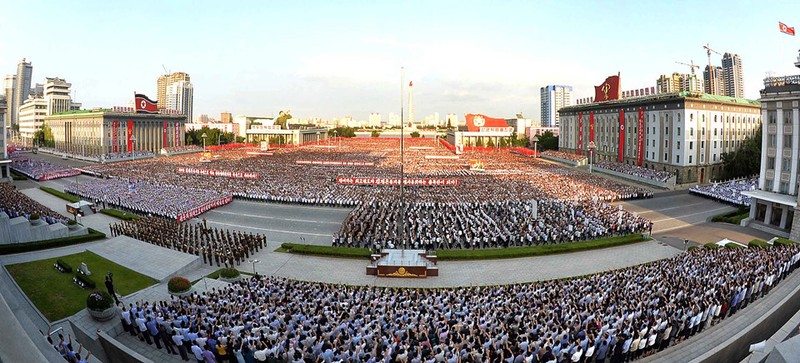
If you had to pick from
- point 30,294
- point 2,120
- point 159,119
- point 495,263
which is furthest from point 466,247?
point 159,119

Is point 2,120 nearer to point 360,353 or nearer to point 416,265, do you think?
point 416,265

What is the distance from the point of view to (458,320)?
12.6 m

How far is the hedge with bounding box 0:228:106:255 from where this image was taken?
68.1 ft

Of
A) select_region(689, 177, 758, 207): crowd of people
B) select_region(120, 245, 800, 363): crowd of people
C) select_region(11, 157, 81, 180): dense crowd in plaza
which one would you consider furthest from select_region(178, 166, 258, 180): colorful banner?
select_region(689, 177, 758, 207): crowd of people

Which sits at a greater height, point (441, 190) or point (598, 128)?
point (598, 128)

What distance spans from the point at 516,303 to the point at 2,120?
200ft

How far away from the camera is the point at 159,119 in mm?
94750

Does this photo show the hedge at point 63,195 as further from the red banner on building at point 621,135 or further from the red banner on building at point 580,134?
the red banner on building at point 580,134

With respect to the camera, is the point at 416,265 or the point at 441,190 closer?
the point at 416,265

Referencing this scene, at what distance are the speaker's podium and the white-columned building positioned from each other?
21.2m

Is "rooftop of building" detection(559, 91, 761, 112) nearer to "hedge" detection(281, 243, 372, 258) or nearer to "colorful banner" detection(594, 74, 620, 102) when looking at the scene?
"colorful banner" detection(594, 74, 620, 102)

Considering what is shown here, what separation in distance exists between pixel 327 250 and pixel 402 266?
16.7ft

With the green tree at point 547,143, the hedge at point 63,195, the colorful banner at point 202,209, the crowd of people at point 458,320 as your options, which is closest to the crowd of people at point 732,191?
the crowd of people at point 458,320

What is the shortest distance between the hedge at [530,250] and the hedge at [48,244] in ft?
61.9
